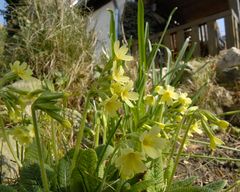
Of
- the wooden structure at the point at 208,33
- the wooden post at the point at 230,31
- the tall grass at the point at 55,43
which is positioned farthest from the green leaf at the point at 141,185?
the wooden post at the point at 230,31

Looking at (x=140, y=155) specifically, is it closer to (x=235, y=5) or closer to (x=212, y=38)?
(x=212, y=38)

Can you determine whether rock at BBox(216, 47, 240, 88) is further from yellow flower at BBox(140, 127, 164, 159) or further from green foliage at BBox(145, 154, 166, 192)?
yellow flower at BBox(140, 127, 164, 159)

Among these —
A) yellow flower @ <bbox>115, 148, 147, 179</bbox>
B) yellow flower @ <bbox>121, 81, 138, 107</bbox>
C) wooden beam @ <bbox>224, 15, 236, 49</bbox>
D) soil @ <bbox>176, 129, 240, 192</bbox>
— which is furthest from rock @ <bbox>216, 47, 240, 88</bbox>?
yellow flower @ <bbox>115, 148, 147, 179</bbox>

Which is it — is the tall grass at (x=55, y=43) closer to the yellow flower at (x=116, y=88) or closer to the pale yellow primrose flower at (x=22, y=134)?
the pale yellow primrose flower at (x=22, y=134)

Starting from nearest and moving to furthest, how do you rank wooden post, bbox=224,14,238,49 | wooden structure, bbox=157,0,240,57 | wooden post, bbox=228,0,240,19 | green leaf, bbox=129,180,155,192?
green leaf, bbox=129,180,155,192 → wooden post, bbox=224,14,238,49 → wooden structure, bbox=157,0,240,57 → wooden post, bbox=228,0,240,19

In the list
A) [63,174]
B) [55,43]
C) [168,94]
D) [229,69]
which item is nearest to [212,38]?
[229,69]
